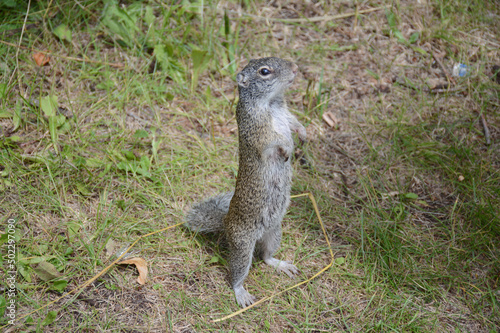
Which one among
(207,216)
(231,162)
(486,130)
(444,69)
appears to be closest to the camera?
(207,216)

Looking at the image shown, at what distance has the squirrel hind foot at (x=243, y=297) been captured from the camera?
10.4ft

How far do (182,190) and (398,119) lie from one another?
2241mm

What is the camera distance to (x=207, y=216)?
3.45m

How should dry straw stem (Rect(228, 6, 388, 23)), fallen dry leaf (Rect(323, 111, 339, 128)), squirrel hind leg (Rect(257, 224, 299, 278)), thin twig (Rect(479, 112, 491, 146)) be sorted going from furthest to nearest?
dry straw stem (Rect(228, 6, 388, 23)) → fallen dry leaf (Rect(323, 111, 339, 128)) → thin twig (Rect(479, 112, 491, 146)) → squirrel hind leg (Rect(257, 224, 299, 278))

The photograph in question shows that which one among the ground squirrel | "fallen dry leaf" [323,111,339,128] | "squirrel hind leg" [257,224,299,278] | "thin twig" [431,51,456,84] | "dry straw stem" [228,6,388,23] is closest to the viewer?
the ground squirrel

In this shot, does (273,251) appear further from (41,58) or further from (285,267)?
(41,58)

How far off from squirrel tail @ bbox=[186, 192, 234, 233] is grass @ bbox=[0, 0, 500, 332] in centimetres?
16

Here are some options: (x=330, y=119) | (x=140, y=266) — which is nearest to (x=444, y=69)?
→ (x=330, y=119)

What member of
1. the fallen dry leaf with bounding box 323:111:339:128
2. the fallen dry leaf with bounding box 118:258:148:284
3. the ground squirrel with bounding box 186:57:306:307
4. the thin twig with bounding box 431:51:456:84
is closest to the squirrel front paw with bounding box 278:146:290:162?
the ground squirrel with bounding box 186:57:306:307

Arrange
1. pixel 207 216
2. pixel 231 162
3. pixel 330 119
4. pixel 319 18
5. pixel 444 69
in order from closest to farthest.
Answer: pixel 207 216, pixel 231 162, pixel 330 119, pixel 444 69, pixel 319 18

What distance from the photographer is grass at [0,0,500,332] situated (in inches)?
122

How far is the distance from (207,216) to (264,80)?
3.77ft

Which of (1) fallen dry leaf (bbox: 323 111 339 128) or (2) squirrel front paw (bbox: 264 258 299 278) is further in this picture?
(1) fallen dry leaf (bbox: 323 111 339 128)

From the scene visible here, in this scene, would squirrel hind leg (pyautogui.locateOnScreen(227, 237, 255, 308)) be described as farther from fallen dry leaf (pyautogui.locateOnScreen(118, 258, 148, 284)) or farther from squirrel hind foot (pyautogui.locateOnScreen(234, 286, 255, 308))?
fallen dry leaf (pyautogui.locateOnScreen(118, 258, 148, 284))
